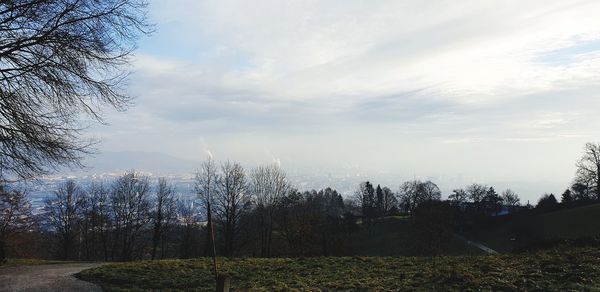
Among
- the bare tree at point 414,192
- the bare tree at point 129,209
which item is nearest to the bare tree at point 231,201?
the bare tree at point 129,209

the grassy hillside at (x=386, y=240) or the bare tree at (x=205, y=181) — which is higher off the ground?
the bare tree at (x=205, y=181)

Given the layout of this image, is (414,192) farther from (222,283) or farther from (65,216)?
(222,283)

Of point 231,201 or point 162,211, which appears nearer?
point 231,201

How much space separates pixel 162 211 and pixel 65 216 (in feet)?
44.8

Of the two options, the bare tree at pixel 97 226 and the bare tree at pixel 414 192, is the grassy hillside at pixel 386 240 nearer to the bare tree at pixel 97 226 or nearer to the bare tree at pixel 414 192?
the bare tree at pixel 414 192

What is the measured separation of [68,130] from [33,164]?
99cm

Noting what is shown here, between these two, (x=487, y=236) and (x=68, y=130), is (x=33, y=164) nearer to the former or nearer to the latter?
(x=68, y=130)

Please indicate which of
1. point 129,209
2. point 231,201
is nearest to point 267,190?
point 231,201

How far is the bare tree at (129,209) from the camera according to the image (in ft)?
189

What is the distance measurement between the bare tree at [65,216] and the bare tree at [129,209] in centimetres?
522

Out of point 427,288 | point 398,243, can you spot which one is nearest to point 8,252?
point 427,288

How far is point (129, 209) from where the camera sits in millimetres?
60500

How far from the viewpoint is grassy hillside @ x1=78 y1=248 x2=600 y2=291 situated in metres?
10.9

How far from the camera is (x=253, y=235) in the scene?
5631 centimetres
